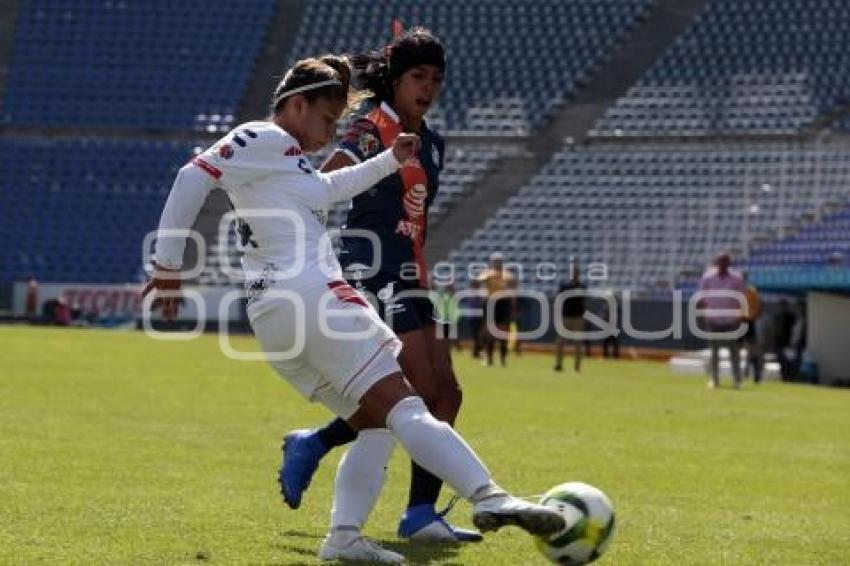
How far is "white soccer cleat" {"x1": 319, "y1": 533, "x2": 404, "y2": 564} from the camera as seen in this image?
638cm

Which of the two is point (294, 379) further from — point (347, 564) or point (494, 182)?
point (494, 182)

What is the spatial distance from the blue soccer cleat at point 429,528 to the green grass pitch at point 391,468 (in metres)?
0.10

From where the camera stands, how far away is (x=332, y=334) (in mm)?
6031

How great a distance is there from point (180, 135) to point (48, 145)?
12.3 ft

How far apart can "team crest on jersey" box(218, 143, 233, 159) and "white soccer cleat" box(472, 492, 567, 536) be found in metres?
1.60

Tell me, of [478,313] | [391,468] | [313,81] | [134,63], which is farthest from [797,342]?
[313,81]

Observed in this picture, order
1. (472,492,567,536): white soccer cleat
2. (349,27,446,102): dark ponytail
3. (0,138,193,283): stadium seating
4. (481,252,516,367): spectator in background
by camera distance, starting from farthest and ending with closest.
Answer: (0,138,193,283): stadium seating
(481,252,516,367): spectator in background
(349,27,446,102): dark ponytail
(472,492,567,536): white soccer cleat

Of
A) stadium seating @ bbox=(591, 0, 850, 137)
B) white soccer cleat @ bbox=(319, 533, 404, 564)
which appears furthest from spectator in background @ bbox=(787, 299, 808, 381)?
white soccer cleat @ bbox=(319, 533, 404, 564)

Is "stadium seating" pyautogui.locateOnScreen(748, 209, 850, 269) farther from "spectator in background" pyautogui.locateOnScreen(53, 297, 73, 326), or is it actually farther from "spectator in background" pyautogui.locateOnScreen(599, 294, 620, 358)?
"spectator in background" pyautogui.locateOnScreen(53, 297, 73, 326)

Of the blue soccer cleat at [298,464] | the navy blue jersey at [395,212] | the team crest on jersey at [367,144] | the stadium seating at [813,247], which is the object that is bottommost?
the stadium seating at [813,247]

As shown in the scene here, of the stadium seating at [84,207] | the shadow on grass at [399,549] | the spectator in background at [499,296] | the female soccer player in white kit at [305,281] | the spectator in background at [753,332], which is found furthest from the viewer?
the stadium seating at [84,207]

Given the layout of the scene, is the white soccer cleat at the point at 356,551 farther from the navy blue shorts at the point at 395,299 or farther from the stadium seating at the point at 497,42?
the stadium seating at the point at 497,42

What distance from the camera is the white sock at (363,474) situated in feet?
21.6

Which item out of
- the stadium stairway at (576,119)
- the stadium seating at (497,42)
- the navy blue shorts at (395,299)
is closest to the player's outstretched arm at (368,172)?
the navy blue shorts at (395,299)
